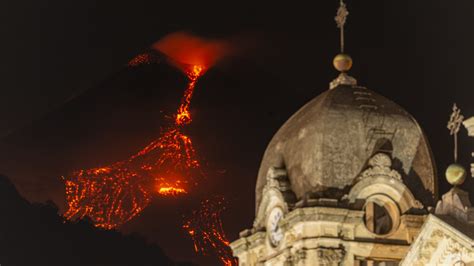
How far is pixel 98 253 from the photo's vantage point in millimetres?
76188

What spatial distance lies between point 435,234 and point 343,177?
933 cm

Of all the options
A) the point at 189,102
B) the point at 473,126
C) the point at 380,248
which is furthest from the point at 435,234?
the point at 189,102

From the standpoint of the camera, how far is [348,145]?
4138cm

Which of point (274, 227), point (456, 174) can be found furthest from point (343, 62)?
point (456, 174)

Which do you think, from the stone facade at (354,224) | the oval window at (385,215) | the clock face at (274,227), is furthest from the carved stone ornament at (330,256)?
the clock face at (274,227)

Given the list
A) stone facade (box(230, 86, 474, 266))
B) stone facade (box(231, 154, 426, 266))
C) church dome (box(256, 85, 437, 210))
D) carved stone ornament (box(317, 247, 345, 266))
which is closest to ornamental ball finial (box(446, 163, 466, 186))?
stone facade (box(230, 86, 474, 266))

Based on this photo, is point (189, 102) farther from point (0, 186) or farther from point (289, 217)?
point (289, 217)

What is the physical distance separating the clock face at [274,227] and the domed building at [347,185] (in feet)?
0.10

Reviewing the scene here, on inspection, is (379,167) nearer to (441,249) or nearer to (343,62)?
(343,62)

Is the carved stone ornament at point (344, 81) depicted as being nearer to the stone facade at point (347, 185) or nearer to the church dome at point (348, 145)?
the stone facade at point (347, 185)

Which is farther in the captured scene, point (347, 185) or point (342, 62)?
point (342, 62)

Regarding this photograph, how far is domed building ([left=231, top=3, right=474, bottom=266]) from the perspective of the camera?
132ft

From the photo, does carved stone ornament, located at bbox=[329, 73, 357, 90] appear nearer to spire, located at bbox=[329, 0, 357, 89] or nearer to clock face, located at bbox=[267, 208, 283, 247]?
spire, located at bbox=[329, 0, 357, 89]

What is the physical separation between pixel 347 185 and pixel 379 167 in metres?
1.12
